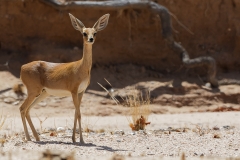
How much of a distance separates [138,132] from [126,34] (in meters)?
8.29

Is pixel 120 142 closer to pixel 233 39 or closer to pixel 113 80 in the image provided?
pixel 113 80

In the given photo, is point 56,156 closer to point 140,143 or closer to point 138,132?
point 140,143

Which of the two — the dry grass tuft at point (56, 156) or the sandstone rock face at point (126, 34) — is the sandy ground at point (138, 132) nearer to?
the dry grass tuft at point (56, 156)

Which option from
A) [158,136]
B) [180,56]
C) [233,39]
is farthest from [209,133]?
[233,39]

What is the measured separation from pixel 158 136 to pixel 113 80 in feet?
24.2

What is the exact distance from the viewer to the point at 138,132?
12.1m

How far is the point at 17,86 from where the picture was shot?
17500mm

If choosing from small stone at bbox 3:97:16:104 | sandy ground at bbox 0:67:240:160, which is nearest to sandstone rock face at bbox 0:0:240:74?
sandy ground at bbox 0:67:240:160

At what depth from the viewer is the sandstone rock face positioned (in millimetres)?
19375

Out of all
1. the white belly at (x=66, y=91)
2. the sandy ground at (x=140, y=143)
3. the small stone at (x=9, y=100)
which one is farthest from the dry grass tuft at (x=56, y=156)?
the small stone at (x=9, y=100)

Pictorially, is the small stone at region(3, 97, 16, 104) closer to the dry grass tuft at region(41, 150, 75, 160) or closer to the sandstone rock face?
the sandstone rock face

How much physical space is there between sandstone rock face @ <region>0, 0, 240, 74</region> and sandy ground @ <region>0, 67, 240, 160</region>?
103 cm

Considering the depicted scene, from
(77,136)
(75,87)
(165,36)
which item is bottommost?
(77,136)

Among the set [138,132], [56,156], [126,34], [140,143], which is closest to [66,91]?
[140,143]
